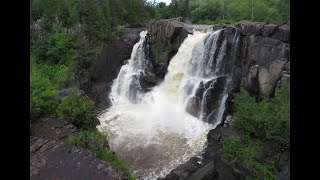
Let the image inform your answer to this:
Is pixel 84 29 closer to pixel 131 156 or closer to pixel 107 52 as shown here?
pixel 107 52

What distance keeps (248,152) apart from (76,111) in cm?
934

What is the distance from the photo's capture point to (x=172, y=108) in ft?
86.5

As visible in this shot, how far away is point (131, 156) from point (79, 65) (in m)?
14.6

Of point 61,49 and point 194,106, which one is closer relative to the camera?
point 194,106

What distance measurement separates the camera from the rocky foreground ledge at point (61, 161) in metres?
10.4

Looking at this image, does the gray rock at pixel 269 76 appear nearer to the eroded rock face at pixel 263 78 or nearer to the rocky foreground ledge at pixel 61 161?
the eroded rock face at pixel 263 78

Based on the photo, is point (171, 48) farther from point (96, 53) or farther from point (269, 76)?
point (269, 76)

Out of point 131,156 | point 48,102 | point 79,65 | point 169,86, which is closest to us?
point 48,102

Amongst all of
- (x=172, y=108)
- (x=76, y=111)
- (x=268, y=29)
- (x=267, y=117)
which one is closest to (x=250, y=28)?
(x=268, y=29)

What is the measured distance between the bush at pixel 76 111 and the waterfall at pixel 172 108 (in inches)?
210

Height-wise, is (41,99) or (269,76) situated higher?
(269,76)

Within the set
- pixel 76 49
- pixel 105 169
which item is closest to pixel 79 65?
pixel 76 49

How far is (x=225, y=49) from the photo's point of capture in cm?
2384

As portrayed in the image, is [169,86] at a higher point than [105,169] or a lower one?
higher
